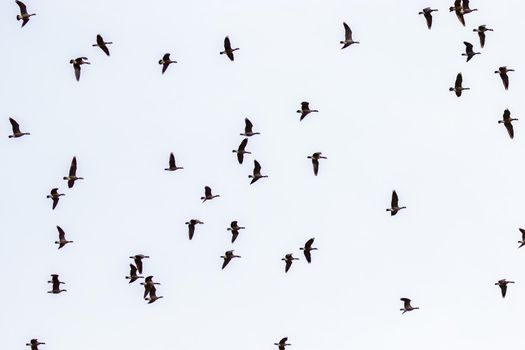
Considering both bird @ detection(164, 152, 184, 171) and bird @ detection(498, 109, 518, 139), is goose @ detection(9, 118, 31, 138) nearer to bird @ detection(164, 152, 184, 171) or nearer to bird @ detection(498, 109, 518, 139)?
bird @ detection(164, 152, 184, 171)

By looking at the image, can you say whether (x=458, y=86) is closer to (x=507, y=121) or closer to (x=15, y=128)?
(x=507, y=121)

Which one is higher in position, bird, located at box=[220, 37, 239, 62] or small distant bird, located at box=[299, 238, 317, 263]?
bird, located at box=[220, 37, 239, 62]

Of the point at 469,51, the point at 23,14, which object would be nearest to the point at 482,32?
the point at 469,51

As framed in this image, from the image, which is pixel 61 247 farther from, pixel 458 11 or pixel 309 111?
pixel 458 11

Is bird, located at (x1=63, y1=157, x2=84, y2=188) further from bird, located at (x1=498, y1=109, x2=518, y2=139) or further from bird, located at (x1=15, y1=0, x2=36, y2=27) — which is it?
bird, located at (x1=498, y1=109, x2=518, y2=139)

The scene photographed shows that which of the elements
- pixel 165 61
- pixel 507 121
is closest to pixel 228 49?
pixel 165 61

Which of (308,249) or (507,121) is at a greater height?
(507,121)

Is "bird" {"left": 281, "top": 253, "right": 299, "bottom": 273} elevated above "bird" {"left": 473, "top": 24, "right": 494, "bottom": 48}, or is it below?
below

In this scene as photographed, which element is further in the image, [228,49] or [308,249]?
[308,249]

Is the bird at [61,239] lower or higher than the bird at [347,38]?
lower

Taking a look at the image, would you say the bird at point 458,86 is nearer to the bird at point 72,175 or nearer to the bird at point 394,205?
the bird at point 394,205

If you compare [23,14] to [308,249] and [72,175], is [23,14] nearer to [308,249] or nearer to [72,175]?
[72,175]

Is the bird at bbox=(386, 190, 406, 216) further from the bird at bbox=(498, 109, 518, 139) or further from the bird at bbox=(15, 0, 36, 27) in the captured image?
the bird at bbox=(15, 0, 36, 27)

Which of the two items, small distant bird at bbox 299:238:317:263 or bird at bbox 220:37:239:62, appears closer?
bird at bbox 220:37:239:62
